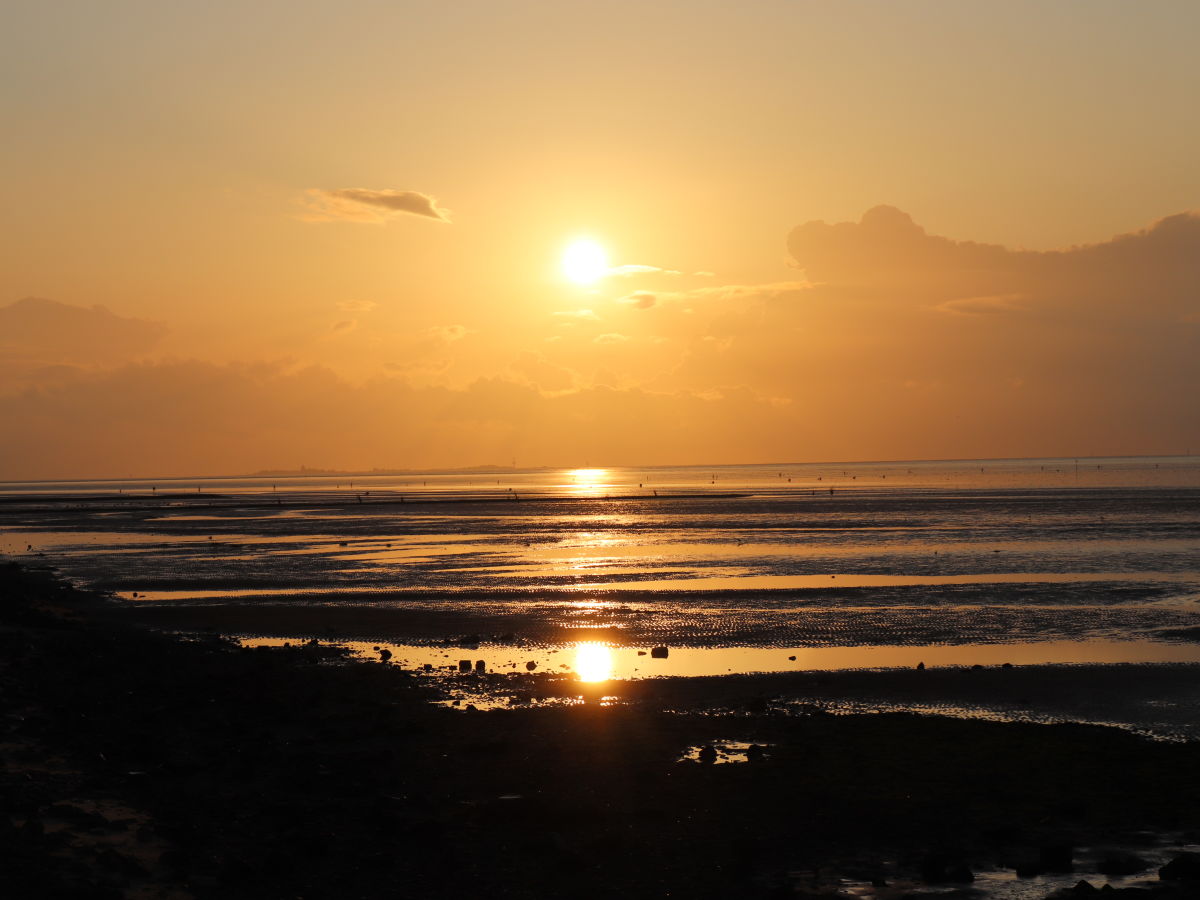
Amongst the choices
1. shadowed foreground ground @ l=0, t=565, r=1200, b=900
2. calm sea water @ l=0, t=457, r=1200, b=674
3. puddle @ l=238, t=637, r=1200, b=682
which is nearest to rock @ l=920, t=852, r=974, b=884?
shadowed foreground ground @ l=0, t=565, r=1200, b=900

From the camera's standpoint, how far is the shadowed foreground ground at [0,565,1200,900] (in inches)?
485

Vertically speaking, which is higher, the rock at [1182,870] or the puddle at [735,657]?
the rock at [1182,870]

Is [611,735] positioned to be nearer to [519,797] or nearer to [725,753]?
[725,753]

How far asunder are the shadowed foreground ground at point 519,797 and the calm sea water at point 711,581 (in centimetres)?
782

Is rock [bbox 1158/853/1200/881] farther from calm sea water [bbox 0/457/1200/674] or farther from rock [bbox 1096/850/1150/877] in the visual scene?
calm sea water [bbox 0/457/1200/674]

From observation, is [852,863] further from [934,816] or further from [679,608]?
[679,608]

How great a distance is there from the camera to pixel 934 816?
14672 mm

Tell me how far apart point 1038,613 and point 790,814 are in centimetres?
2330

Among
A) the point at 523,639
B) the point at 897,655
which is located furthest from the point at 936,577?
the point at 523,639

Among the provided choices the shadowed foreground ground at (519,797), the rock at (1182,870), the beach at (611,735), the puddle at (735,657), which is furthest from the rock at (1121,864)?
the puddle at (735,657)

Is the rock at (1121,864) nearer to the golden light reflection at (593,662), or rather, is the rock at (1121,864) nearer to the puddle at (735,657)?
the puddle at (735,657)

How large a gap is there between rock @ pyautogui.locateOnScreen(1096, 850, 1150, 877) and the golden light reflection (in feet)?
45.0

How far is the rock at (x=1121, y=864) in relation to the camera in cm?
1241

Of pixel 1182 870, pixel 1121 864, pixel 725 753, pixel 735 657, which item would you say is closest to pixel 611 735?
pixel 725 753
